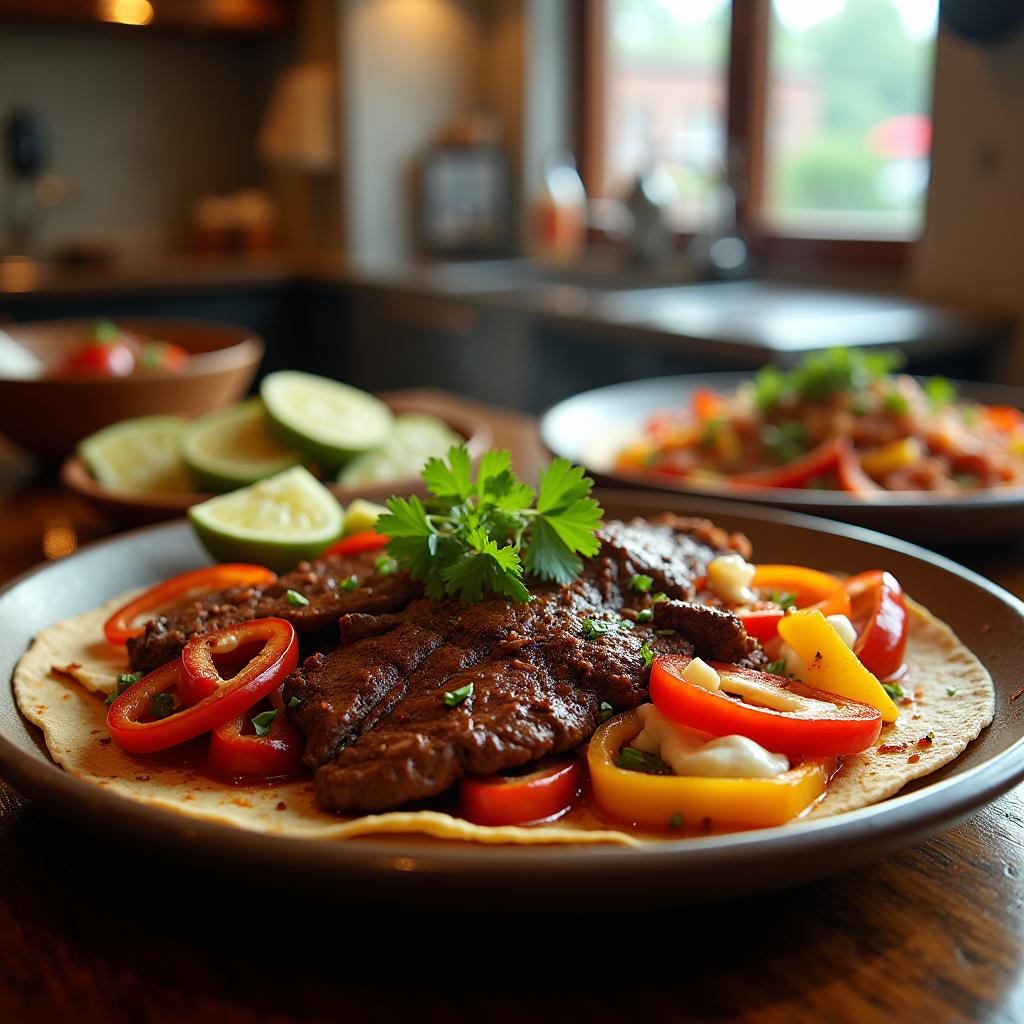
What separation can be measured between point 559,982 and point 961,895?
363 mm

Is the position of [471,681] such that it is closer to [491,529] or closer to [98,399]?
[491,529]

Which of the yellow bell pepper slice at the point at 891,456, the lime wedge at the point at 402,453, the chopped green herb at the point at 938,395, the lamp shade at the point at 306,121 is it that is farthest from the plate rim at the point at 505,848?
the lamp shade at the point at 306,121

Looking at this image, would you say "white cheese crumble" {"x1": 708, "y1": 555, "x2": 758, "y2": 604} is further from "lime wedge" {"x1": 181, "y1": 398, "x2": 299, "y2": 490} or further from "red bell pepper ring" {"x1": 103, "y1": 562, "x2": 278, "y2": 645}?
"lime wedge" {"x1": 181, "y1": 398, "x2": 299, "y2": 490}

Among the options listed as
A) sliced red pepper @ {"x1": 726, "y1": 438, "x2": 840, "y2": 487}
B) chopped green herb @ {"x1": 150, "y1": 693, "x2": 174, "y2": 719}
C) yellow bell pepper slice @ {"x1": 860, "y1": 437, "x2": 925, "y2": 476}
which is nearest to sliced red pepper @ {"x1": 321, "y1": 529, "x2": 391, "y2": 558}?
chopped green herb @ {"x1": 150, "y1": 693, "x2": 174, "y2": 719}

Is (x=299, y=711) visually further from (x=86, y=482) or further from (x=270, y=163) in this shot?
(x=270, y=163)

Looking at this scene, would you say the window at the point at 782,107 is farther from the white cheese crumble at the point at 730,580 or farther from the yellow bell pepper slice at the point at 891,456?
the white cheese crumble at the point at 730,580

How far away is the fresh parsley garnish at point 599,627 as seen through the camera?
3.88 ft

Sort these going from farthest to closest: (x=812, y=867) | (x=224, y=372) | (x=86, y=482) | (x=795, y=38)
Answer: (x=795, y=38), (x=224, y=372), (x=86, y=482), (x=812, y=867)

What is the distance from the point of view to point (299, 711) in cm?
111

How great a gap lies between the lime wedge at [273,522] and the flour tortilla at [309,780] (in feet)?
0.73

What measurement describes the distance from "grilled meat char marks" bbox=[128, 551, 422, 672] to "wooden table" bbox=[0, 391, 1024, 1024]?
308mm

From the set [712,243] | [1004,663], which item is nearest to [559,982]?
[1004,663]

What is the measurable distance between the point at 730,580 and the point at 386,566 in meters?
0.41

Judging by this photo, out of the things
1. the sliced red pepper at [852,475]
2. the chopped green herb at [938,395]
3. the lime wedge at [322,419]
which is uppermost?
the lime wedge at [322,419]
